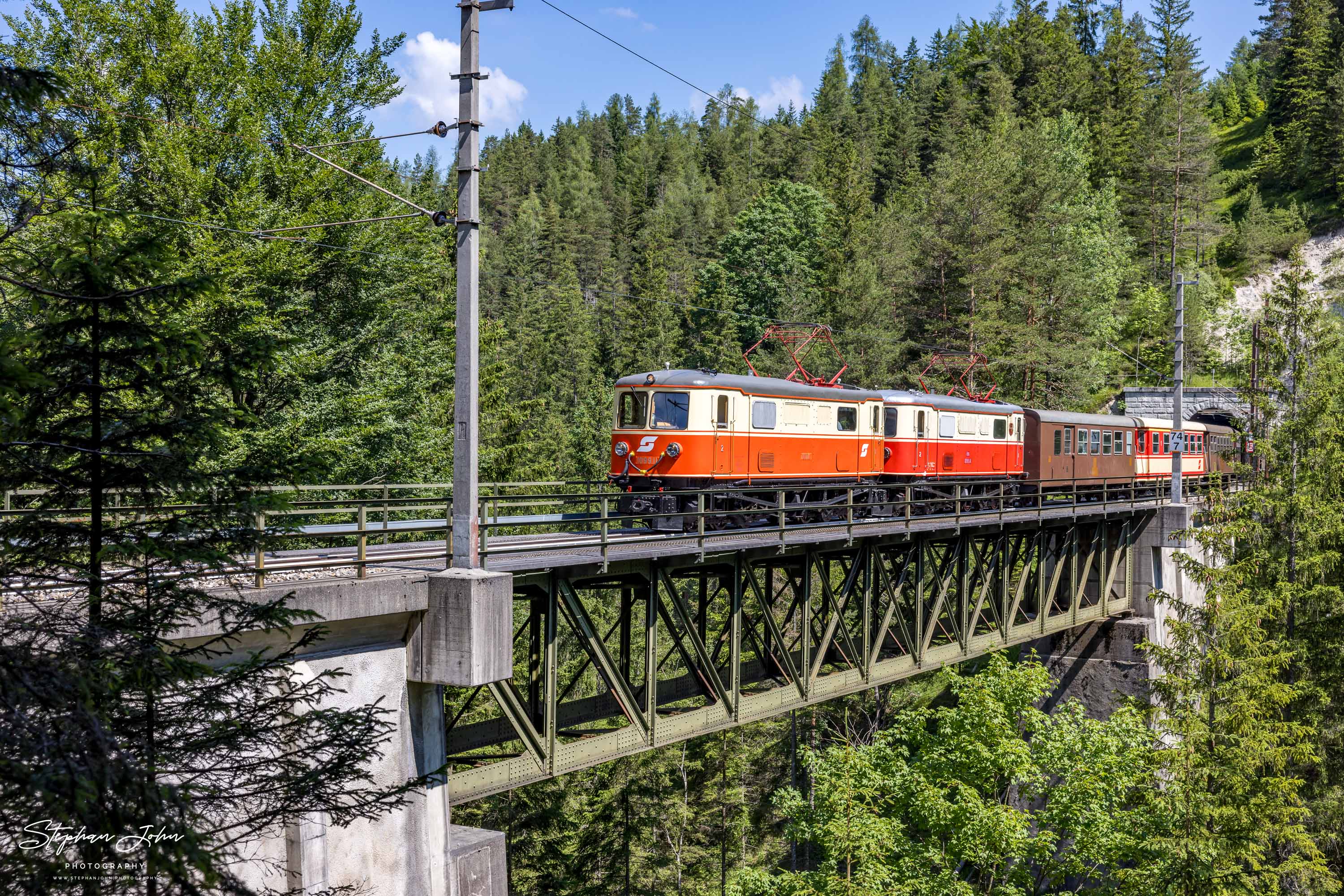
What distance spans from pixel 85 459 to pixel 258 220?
1915 centimetres

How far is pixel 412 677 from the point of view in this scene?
10984mm

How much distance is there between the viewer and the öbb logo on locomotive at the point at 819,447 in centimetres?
2064

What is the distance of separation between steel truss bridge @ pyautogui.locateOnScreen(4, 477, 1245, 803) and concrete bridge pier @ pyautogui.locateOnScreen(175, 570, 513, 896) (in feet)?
1.57

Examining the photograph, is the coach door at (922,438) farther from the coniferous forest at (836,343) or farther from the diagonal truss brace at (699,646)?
the diagonal truss brace at (699,646)

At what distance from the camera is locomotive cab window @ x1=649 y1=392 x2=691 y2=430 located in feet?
67.6

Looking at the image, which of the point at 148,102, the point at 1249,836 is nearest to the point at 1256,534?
the point at 1249,836

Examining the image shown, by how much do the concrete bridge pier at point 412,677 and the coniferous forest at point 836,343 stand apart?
1.91 metres

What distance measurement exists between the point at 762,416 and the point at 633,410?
9.47 feet

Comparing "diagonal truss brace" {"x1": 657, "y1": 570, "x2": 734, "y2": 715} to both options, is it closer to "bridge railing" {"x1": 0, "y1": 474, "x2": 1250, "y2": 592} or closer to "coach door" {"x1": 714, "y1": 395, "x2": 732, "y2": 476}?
"bridge railing" {"x1": 0, "y1": 474, "x2": 1250, "y2": 592}

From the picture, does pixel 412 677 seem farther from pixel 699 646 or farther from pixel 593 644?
pixel 699 646

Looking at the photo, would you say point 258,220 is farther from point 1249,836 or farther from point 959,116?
point 959,116

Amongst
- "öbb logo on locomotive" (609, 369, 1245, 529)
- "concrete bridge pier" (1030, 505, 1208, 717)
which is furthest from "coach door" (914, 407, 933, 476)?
"concrete bridge pier" (1030, 505, 1208, 717)

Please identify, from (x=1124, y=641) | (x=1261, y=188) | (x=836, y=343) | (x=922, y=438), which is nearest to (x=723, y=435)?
(x=922, y=438)

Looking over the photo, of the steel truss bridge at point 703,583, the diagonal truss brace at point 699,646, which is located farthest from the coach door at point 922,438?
the diagonal truss brace at point 699,646
